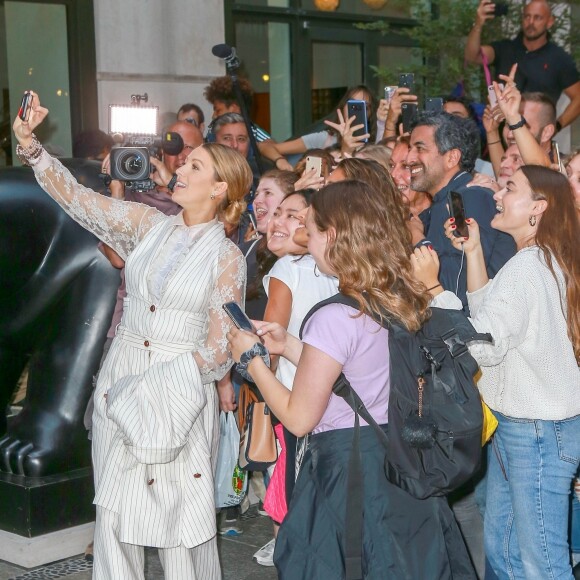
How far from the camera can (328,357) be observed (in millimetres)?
3104

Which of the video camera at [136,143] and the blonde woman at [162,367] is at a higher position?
the video camera at [136,143]

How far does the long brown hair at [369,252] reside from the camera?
317 cm

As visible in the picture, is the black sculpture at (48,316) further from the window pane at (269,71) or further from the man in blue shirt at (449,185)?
the window pane at (269,71)

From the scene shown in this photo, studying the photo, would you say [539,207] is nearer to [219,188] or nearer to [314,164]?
[219,188]

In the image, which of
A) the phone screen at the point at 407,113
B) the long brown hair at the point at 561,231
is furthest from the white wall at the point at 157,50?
the long brown hair at the point at 561,231

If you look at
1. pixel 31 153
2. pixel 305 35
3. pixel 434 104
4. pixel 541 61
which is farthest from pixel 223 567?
pixel 305 35

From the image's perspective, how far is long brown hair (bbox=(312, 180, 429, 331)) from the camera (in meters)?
3.17

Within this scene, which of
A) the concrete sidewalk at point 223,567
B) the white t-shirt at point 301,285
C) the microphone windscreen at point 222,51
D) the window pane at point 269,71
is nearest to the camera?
the white t-shirt at point 301,285

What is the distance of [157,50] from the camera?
8.42 meters

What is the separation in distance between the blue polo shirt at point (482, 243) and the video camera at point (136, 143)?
1252 millimetres

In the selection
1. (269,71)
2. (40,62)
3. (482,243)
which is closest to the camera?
(482,243)

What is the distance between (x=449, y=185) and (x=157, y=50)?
419 cm

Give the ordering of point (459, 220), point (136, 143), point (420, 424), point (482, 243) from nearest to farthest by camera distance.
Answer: point (420, 424)
point (459, 220)
point (482, 243)
point (136, 143)

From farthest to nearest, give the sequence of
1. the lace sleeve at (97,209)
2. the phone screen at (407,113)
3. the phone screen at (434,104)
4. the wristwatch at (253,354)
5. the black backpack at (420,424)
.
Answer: the phone screen at (407,113) → the phone screen at (434,104) → the lace sleeve at (97,209) → the wristwatch at (253,354) → the black backpack at (420,424)
